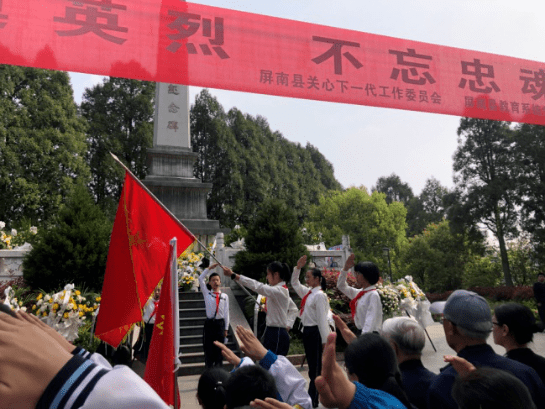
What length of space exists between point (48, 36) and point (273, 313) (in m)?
4.73

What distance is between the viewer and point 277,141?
41344mm

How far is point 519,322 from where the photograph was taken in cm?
265

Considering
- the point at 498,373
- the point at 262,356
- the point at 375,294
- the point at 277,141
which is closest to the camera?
the point at 498,373

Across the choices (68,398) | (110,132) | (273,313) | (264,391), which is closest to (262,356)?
(264,391)

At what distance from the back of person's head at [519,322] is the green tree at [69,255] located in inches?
367

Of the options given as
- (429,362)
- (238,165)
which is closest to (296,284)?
(429,362)

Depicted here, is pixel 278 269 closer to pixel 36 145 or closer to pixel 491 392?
pixel 491 392

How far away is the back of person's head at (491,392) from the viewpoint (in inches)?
56.9

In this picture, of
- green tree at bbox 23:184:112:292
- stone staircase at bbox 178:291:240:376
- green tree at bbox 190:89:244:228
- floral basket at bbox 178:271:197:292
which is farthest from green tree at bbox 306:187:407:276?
green tree at bbox 23:184:112:292

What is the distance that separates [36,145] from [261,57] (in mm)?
20460

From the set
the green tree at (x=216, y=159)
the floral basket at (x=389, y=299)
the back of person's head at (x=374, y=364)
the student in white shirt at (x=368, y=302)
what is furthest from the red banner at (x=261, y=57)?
the green tree at (x=216, y=159)

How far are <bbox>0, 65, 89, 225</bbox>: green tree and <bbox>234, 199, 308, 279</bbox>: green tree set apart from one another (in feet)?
50.0

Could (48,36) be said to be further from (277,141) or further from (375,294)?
(277,141)

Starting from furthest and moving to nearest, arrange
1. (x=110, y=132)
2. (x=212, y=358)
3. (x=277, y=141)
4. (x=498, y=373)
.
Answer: (x=277, y=141)
(x=110, y=132)
(x=212, y=358)
(x=498, y=373)
